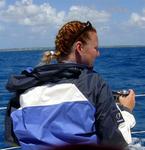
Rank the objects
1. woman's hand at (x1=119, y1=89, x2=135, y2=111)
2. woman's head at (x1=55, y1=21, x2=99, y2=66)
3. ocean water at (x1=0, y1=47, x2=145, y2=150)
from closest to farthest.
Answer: woman's head at (x1=55, y1=21, x2=99, y2=66) < woman's hand at (x1=119, y1=89, x2=135, y2=111) < ocean water at (x1=0, y1=47, x2=145, y2=150)

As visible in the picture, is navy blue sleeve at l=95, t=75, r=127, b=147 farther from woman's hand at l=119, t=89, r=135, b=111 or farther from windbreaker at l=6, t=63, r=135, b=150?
woman's hand at l=119, t=89, r=135, b=111

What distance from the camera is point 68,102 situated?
7.55 feet

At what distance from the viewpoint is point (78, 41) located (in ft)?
7.91

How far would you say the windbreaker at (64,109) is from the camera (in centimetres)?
229

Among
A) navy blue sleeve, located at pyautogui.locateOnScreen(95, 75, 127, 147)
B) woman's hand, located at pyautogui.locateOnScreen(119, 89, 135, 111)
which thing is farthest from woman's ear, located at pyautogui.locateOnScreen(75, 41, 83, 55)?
woman's hand, located at pyautogui.locateOnScreen(119, 89, 135, 111)

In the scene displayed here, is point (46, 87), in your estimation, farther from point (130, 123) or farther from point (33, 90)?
point (130, 123)

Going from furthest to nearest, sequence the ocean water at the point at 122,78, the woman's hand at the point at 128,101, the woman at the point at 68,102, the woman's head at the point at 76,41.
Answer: the ocean water at the point at 122,78 < the woman's hand at the point at 128,101 < the woman's head at the point at 76,41 < the woman at the point at 68,102

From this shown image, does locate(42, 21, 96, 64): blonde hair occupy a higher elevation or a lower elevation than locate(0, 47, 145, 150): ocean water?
higher

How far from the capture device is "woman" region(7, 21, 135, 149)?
2.29 metres

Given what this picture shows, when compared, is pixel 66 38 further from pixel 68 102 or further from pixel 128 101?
pixel 128 101

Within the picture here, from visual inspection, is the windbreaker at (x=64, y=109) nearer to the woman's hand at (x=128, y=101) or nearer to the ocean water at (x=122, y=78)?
the woman's hand at (x=128, y=101)

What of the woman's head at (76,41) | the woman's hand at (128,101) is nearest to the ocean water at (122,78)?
the woman's hand at (128,101)

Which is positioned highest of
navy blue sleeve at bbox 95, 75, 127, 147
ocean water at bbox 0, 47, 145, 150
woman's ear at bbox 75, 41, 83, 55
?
woman's ear at bbox 75, 41, 83, 55

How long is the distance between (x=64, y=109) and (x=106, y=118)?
0.20m
